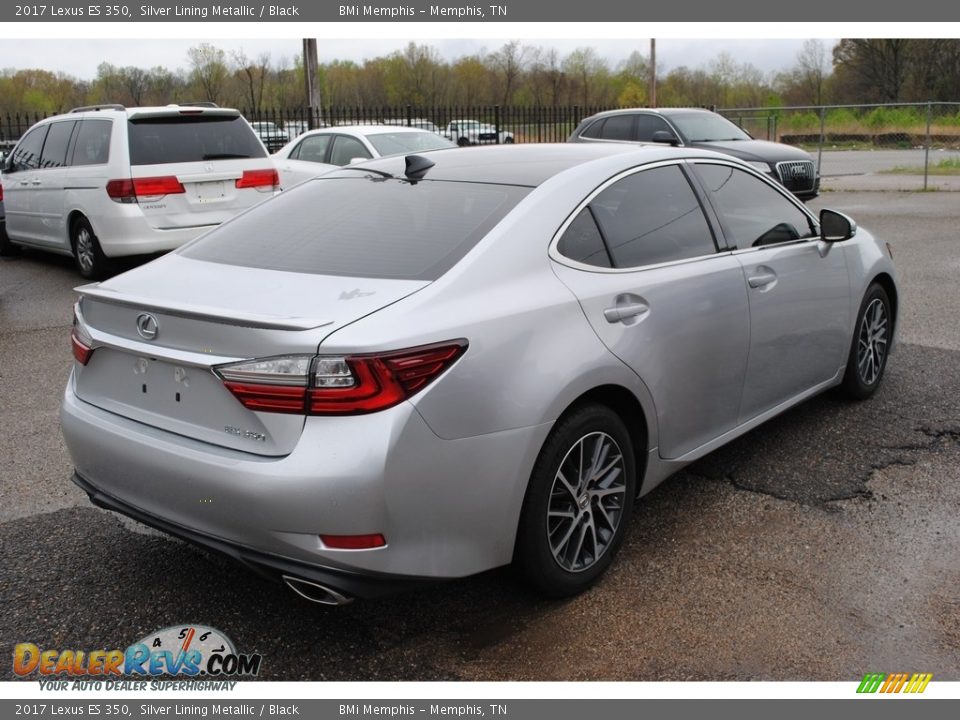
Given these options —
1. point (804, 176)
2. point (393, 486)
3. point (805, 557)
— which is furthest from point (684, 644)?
point (804, 176)

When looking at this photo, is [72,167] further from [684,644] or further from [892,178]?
[892,178]

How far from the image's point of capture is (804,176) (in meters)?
15.3

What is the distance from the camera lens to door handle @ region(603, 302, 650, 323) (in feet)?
11.5

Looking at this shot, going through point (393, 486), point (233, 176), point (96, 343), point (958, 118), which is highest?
point (958, 118)

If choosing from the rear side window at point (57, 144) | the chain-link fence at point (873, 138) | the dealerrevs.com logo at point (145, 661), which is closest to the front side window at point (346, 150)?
the rear side window at point (57, 144)

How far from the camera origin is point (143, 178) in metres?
9.72

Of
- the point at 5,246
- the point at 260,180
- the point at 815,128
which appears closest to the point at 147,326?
the point at 260,180

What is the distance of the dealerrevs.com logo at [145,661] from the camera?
3.08 meters

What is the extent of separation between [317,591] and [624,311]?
150cm

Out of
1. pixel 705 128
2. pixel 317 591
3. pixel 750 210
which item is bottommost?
pixel 317 591

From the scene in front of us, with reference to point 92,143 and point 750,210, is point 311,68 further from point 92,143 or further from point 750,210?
point 750,210

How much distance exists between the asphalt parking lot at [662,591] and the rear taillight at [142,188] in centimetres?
507

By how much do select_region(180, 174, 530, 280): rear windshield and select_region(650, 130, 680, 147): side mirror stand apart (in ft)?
36.3

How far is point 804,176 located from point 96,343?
45.6ft
